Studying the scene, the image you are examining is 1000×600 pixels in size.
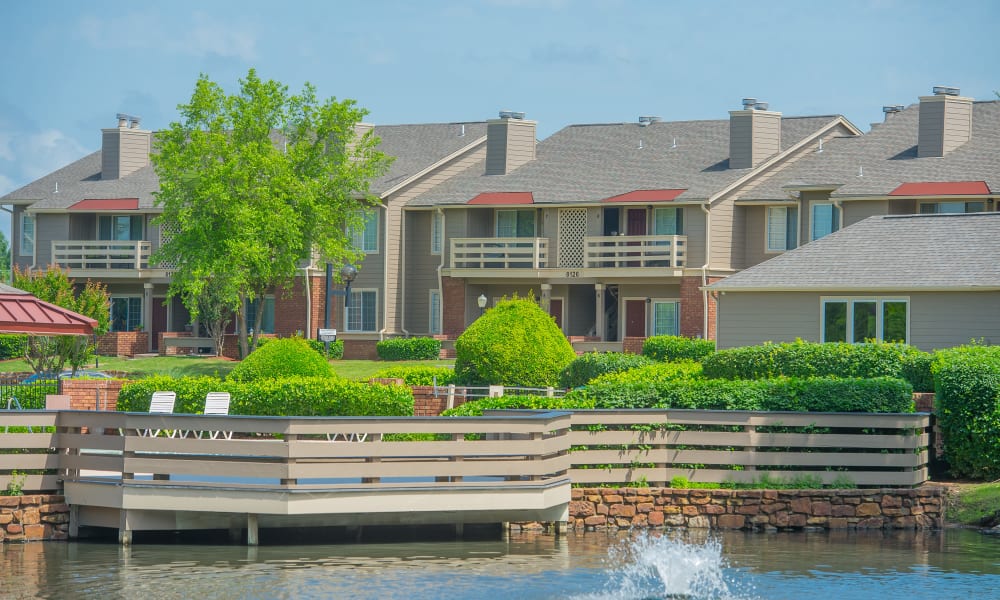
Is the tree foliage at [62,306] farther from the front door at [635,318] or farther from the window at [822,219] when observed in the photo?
the window at [822,219]

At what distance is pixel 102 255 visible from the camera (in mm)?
58375

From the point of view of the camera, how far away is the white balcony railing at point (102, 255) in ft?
188

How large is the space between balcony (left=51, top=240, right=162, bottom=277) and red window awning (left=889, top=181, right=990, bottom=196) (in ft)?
93.7

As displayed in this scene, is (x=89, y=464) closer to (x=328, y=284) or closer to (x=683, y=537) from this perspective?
(x=683, y=537)

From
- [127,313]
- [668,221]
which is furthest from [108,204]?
[668,221]

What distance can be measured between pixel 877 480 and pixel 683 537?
319cm

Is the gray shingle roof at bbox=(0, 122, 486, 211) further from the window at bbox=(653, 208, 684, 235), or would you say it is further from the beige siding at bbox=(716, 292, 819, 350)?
the beige siding at bbox=(716, 292, 819, 350)

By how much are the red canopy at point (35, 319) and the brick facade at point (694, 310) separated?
29792 mm

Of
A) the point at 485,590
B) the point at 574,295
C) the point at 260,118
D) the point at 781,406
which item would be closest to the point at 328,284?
the point at 260,118

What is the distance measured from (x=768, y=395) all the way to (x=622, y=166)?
33.9 m

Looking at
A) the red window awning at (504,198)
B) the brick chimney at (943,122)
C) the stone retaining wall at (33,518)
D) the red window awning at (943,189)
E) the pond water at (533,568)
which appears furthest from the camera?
the red window awning at (504,198)

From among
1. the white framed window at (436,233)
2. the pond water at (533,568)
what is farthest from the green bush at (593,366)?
the white framed window at (436,233)

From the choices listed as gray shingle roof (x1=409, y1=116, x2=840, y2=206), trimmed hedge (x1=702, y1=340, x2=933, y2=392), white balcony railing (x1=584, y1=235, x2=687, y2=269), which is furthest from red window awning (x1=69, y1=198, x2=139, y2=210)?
trimmed hedge (x1=702, y1=340, x2=933, y2=392)

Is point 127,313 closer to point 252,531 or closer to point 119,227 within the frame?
point 119,227
